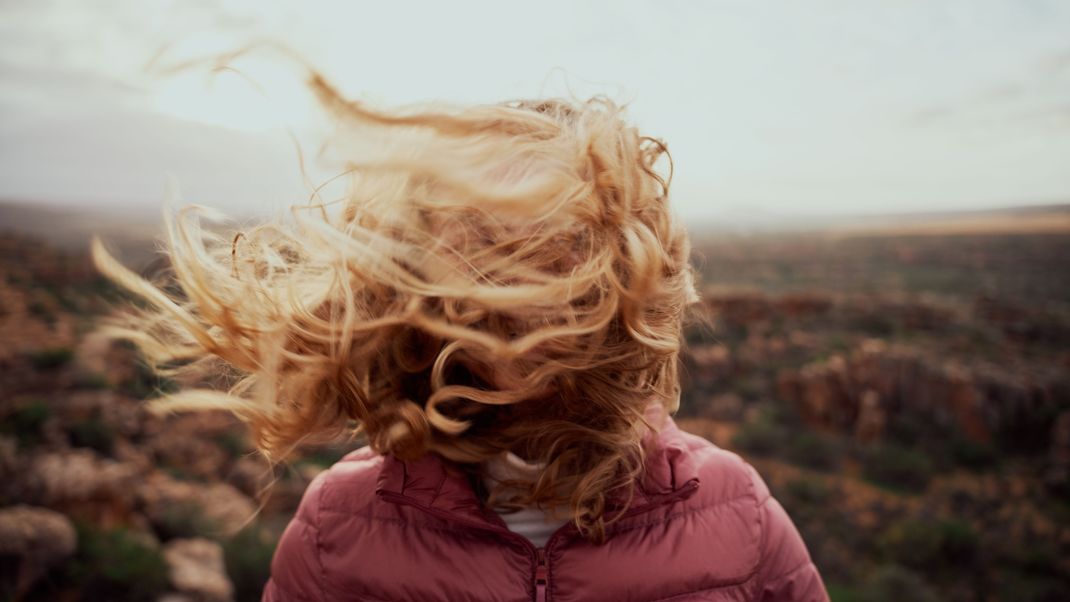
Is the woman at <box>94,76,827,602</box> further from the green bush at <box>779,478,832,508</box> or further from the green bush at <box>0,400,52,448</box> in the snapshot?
the green bush at <box>0,400,52,448</box>

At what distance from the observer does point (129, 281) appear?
1303 mm

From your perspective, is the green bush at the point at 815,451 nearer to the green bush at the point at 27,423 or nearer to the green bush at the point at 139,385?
the green bush at the point at 139,385

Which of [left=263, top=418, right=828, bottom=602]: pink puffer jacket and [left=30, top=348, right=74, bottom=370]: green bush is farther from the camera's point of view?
[left=30, top=348, right=74, bottom=370]: green bush

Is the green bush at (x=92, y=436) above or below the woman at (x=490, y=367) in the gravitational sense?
below

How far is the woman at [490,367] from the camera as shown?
40.5 inches

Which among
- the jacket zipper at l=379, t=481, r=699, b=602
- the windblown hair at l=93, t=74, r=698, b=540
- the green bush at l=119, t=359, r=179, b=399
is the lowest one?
the green bush at l=119, t=359, r=179, b=399

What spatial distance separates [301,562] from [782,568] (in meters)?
1.09

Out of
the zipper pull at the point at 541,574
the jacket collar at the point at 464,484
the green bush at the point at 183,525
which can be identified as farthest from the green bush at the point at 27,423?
the zipper pull at the point at 541,574

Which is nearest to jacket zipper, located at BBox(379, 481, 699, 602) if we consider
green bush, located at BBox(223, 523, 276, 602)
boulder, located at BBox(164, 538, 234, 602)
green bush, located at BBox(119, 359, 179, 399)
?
boulder, located at BBox(164, 538, 234, 602)

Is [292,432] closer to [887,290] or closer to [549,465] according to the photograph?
[549,465]

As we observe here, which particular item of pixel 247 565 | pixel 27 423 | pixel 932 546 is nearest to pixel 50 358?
pixel 27 423

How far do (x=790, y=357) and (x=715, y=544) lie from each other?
10.4 meters

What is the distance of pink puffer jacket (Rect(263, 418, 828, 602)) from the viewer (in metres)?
1.10

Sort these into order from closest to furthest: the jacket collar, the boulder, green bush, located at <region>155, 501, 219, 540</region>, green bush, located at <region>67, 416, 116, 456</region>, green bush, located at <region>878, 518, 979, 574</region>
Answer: the jacket collar
the boulder
green bush, located at <region>155, 501, 219, 540</region>
green bush, located at <region>878, 518, 979, 574</region>
green bush, located at <region>67, 416, 116, 456</region>
